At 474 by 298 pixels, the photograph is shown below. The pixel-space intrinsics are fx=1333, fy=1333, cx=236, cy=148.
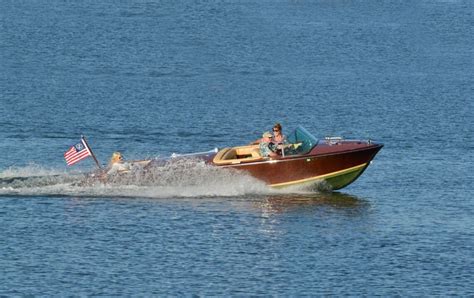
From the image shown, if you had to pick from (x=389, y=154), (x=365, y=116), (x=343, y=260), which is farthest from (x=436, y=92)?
(x=343, y=260)

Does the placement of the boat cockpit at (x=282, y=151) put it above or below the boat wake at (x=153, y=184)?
above

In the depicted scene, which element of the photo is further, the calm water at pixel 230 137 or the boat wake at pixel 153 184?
the boat wake at pixel 153 184

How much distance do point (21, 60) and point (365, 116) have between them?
2964cm

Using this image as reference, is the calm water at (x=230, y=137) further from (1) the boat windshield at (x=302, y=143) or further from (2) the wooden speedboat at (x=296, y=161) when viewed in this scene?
(1) the boat windshield at (x=302, y=143)

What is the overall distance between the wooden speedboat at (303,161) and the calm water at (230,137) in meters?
0.56

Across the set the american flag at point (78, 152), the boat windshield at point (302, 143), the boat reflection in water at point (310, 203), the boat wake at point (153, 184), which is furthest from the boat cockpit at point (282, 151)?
the american flag at point (78, 152)

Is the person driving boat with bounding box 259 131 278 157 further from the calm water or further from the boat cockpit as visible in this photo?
the calm water

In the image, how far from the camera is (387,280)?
39.5 metres

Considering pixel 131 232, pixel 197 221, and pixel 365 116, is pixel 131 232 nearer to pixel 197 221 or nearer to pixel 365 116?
pixel 197 221

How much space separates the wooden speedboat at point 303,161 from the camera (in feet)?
160

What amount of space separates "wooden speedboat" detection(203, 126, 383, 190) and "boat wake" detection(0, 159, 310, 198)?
0.44m

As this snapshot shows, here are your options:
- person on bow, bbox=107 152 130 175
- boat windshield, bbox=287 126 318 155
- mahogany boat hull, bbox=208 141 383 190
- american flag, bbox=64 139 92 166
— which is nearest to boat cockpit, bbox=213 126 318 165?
boat windshield, bbox=287 126 318 155

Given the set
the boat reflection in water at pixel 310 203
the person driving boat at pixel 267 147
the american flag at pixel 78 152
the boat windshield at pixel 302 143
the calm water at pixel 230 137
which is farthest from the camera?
the boat windshield at pixel 302 143

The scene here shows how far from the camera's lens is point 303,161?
160 feet
